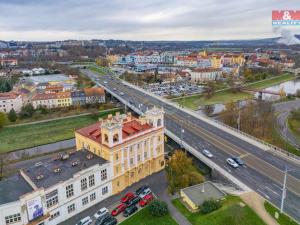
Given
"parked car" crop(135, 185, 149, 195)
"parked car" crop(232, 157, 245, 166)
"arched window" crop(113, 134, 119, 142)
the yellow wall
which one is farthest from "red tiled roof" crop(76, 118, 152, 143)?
"parked car" crop(232, 157, 245, 166)

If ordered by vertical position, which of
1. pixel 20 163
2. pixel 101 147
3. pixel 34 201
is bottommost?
pixel 20 163

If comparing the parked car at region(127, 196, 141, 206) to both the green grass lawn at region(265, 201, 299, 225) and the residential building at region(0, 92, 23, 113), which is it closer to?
the green grass lawn at region(265, 201, 299, 225)

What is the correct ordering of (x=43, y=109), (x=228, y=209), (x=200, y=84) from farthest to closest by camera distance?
1. (x=200, y=84)
2. (x=43, y=109)
3. (x=228, y=209)

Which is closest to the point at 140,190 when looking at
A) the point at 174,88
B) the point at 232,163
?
the point at 232,163

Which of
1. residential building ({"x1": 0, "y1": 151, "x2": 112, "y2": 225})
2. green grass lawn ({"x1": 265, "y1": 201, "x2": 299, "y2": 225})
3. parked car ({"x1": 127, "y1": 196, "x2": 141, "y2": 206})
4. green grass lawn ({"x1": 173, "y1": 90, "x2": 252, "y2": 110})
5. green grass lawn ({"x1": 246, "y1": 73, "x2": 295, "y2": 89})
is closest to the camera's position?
Result: residential building ({"x1": 0, "y1": 151, "x2": 112, "y2": 225})

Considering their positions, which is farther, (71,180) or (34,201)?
(71,180)

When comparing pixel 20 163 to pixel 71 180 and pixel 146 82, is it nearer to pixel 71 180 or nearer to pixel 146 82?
pixel 71 180

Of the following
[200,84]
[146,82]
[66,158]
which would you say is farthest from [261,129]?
[146,82]
